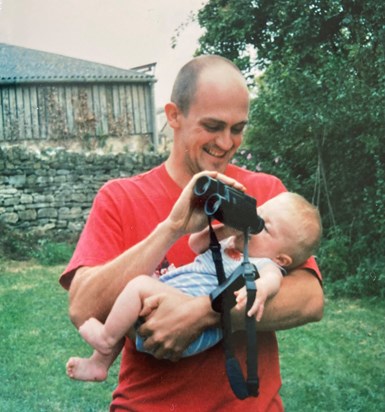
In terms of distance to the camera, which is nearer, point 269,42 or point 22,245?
point 269,42

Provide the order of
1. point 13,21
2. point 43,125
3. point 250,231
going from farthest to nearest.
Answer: point 43,125, point 13,21, point 250,231

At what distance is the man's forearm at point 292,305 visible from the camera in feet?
5.26

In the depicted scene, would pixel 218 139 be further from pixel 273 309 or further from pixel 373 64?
pixel 373 64

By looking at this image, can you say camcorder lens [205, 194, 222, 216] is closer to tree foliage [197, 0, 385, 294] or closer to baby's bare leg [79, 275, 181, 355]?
baby's bare leg [79, 275, 181, 355]

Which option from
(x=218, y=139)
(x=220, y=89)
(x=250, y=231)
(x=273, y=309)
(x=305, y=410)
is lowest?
(x=305, y=410)

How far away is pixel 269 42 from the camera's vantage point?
596 cm

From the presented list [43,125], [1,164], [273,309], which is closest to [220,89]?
[273,309]

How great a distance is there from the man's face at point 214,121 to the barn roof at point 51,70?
9.39 feet

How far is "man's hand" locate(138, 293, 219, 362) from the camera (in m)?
1.51

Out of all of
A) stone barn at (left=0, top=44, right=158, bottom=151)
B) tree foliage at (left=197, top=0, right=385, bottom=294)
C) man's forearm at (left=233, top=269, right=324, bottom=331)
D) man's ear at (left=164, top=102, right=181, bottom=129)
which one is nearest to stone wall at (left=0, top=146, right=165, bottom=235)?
stone barn at (left=0, top=44, right=158, bottom=151)

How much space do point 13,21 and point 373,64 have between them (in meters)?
3.53

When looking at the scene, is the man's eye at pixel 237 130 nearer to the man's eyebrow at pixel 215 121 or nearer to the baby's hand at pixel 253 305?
the man's eyebrow at pixel 215 121

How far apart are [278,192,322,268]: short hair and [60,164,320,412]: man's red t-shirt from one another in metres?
0.04

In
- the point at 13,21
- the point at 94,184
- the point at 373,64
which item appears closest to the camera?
the point at 13,21
